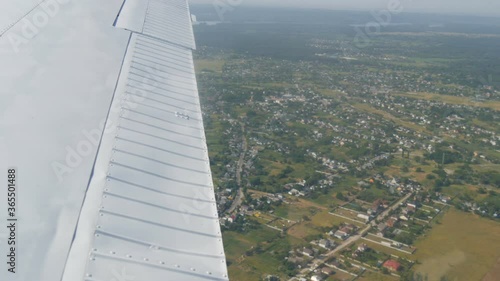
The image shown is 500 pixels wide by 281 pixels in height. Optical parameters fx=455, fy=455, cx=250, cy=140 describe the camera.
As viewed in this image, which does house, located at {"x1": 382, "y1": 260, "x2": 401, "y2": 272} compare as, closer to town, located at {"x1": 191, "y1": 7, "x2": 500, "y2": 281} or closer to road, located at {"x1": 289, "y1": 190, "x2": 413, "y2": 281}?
town, located at {"x1": 191, "y1": 7, "x2": 500, "y2": 281}

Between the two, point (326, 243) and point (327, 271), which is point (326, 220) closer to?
point (326, 243)

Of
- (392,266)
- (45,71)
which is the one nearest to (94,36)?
(45,71)

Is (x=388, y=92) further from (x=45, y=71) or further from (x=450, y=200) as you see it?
(x=45, y=71)

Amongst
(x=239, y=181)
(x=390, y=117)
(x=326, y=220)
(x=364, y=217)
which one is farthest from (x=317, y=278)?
(x=390, y=117)

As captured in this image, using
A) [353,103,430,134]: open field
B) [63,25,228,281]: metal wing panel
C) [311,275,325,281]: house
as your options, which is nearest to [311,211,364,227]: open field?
[311,275,325,281]: house

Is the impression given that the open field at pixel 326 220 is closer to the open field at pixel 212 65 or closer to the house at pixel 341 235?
the house at pixel 341 235

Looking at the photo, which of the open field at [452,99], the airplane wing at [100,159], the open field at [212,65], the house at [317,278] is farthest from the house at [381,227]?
the open field at [212,65]
